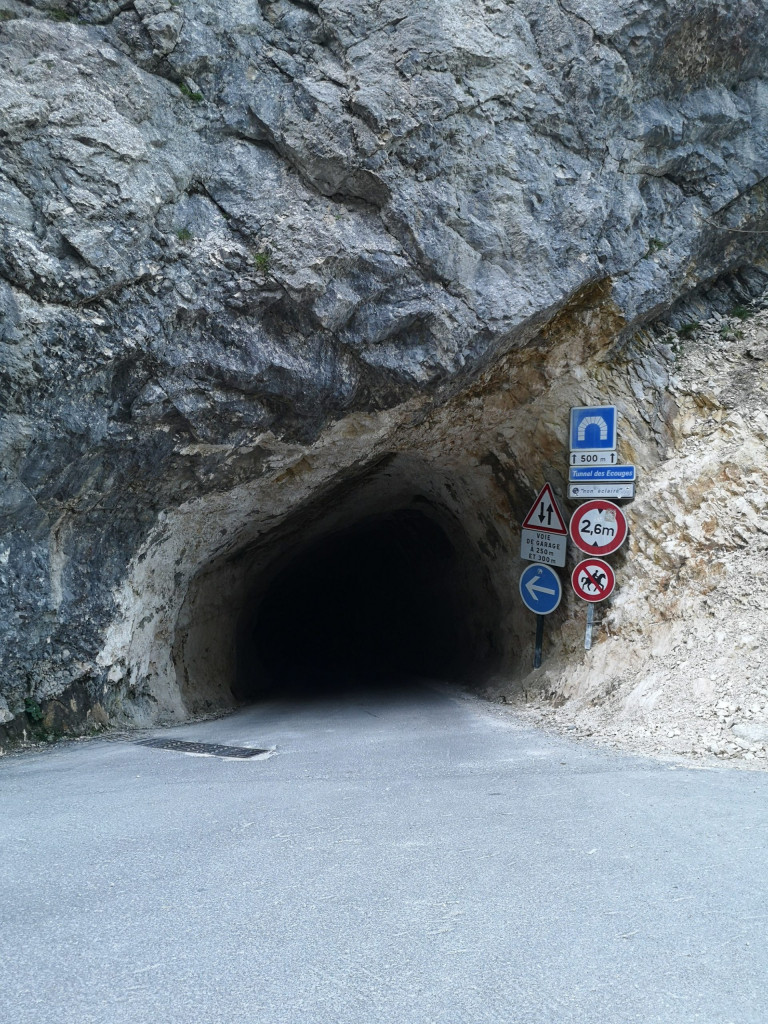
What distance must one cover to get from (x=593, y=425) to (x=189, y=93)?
5435mm

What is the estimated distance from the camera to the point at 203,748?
6.73 m

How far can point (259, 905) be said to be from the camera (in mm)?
3020

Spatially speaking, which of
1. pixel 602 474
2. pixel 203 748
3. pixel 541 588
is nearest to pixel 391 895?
pixel 203 748

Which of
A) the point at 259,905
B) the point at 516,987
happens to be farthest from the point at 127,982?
the point at 516,987

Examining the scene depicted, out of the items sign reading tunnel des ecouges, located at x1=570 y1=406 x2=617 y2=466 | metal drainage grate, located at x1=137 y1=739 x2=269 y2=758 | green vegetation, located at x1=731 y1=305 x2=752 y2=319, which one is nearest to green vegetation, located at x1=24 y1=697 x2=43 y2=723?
metal drainage grate, located at x1=137 y1=739 x2=269 y2=758

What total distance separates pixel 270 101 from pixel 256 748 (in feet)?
19.8

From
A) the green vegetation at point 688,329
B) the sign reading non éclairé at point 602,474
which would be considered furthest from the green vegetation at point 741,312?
the sign reading non éclairé at point 602,474

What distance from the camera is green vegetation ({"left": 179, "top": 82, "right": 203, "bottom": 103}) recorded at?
697 cm

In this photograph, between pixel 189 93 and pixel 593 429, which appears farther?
pixel 593 429

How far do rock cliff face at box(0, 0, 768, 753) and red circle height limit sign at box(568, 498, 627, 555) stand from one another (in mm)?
369

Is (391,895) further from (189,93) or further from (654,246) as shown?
(654,246)

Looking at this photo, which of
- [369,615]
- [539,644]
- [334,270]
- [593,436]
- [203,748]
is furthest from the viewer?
[369,615]

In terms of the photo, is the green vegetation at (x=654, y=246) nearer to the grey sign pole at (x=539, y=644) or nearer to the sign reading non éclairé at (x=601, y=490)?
the sign reading non éclairé at (x=601, y=490)

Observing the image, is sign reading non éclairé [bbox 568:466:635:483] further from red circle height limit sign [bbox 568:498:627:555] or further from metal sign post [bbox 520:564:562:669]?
metal sign post [bbox 520:564:562:669]
